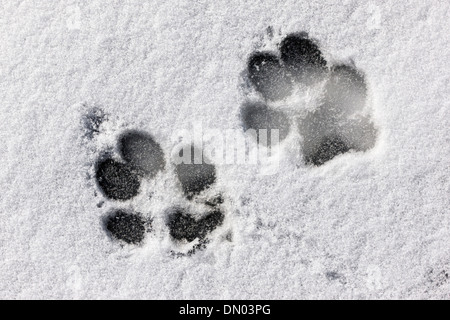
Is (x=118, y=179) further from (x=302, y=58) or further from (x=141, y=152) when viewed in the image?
(x=302, y=58)

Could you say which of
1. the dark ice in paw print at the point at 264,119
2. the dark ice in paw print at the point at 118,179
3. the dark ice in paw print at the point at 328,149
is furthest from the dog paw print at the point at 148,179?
the dark ice in paw print at the point at 328,149

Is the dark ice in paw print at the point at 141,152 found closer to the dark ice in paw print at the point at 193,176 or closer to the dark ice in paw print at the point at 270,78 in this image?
the dark ice in paw print at the point at 193,176

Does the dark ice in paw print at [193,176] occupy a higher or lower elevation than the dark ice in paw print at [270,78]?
lower

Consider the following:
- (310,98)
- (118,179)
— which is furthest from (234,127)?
(118,179)

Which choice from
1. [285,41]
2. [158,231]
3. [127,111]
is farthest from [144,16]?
[158,231]

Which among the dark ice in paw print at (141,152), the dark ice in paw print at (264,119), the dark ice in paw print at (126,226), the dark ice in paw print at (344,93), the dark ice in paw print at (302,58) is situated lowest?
the dark ice in paw print at (126,226)

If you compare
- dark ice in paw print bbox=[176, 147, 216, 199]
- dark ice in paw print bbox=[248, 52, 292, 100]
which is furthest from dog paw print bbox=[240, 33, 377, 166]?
dark ice in paw print bbox=[176, 147, 216, 199]

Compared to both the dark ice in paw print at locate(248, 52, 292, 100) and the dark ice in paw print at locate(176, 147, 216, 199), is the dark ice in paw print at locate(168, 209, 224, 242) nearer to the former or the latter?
the dark ice in paw print at locate(176, 147, 216, 199)
